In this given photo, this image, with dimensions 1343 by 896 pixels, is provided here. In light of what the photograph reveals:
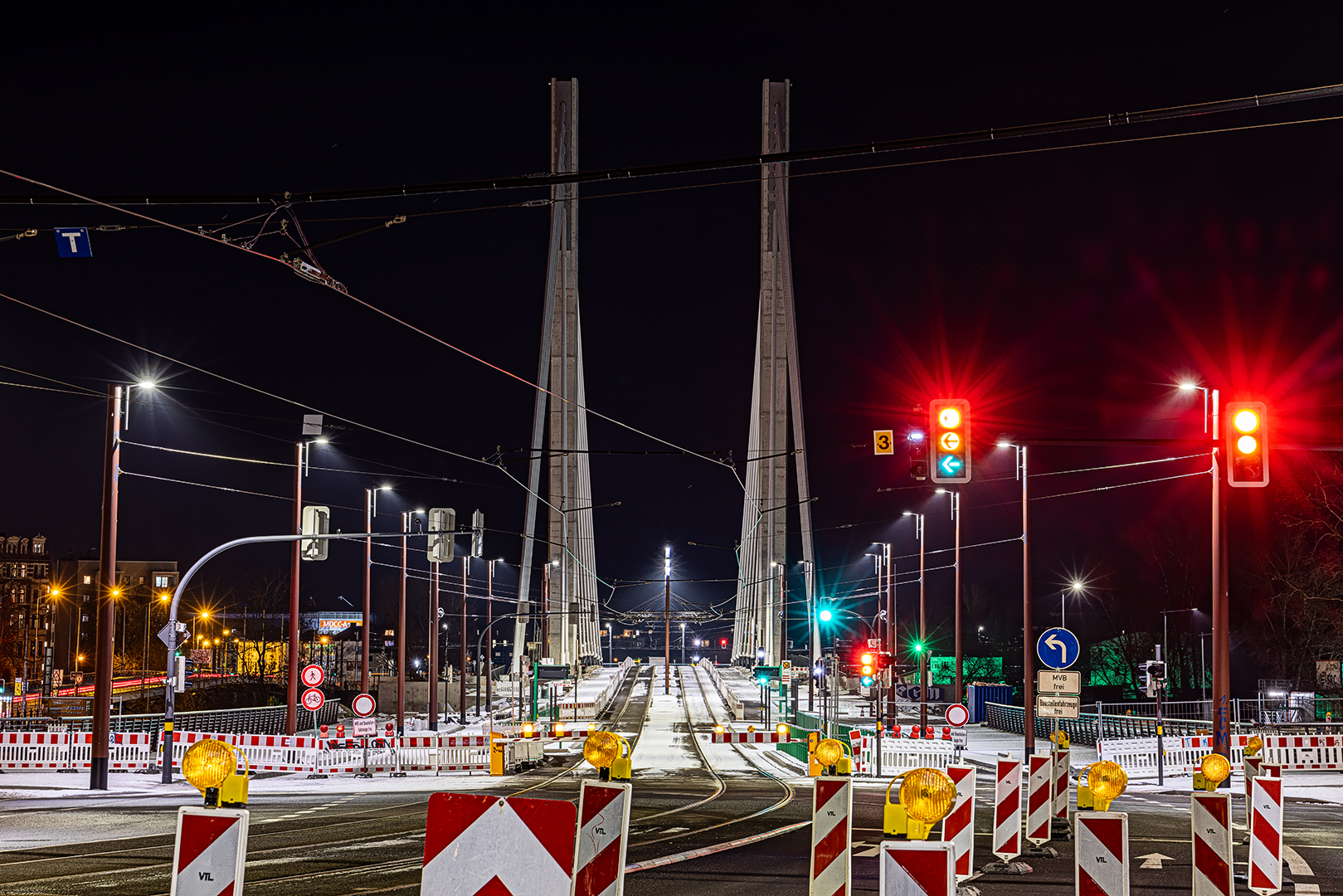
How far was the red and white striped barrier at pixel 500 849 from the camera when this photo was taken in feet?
15.5

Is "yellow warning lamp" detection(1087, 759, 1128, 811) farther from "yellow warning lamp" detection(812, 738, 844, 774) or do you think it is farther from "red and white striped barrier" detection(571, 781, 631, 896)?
"red and white striped barrier" detection(571, 781, 631, 896)

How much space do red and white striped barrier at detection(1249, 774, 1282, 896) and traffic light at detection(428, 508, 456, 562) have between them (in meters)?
16.8

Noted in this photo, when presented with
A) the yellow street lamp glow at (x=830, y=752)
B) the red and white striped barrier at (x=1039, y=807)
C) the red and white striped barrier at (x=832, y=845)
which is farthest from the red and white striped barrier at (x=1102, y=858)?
the red and white striped barrier at (x=1039, y=807)

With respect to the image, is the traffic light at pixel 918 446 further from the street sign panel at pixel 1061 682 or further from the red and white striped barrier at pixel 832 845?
the red and white striped barrier at pixel 832 845

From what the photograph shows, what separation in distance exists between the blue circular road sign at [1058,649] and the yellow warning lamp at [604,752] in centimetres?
1112

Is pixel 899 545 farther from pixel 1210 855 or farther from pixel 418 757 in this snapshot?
pixel 1210 855

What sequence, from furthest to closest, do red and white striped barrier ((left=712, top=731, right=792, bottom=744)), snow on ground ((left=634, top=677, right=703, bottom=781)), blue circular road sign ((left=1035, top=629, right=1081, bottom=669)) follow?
snow on ground ((left=634, top=677, right=703, bottom=781)), red and white striped barrier ((left=712, top=731, right=792, bottom=744)), blue circular road sign ((left=1035, top=629, right=1081, bottom=669))

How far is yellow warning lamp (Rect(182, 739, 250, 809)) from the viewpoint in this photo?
564cm

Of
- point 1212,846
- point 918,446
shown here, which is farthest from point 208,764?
point 918,446

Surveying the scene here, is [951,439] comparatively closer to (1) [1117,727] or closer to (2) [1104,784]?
(2) [1104,784]

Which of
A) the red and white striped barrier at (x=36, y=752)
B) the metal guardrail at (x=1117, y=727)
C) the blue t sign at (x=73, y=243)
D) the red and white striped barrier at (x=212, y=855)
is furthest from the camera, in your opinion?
the metal guardrail at (x=1117, y=727)

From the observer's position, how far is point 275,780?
29469mm

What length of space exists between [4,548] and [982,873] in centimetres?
13520

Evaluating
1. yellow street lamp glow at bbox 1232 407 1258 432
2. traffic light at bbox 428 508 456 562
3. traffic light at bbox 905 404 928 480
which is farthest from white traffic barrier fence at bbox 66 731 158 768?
yellow street lamp glow at bbox 1232 407 1258 432
